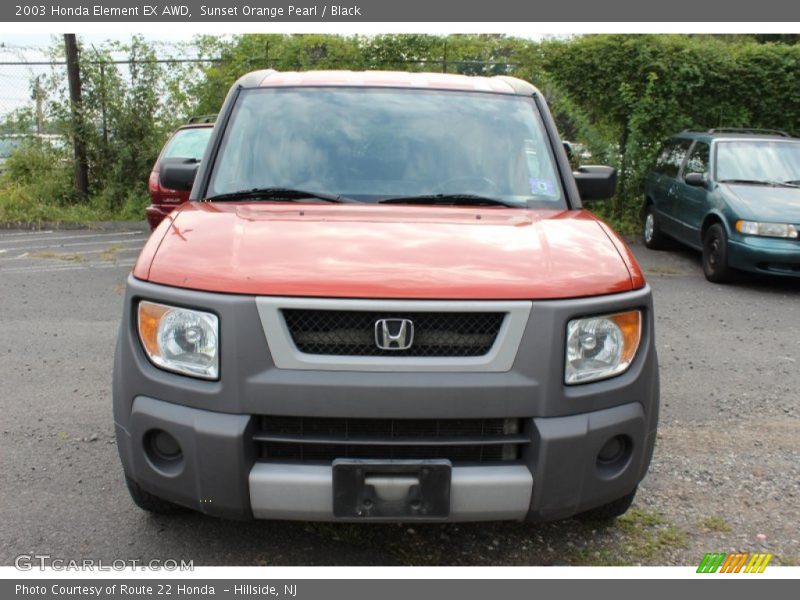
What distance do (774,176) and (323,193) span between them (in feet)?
24.7

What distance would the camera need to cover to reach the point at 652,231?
1115cm

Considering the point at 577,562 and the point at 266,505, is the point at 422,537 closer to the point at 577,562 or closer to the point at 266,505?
the point at 577,562

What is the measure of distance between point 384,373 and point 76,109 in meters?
12.2

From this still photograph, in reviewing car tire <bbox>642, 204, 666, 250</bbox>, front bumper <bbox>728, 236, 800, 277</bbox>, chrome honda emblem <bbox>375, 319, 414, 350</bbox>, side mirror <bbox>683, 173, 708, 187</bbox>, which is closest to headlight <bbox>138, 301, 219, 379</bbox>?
chrome honda emblem <bbox>375, 319, 414, 350</bbox>

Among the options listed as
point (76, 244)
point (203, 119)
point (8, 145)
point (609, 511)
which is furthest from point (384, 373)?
point (8, 145)

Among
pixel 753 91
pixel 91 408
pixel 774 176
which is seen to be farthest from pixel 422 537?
pixel 753 91

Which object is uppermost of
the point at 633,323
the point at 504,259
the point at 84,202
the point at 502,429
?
the point at 504,259

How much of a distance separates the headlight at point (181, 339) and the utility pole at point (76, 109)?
Result: 11589 millimetres

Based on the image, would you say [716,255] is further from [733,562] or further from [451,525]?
[451,525]

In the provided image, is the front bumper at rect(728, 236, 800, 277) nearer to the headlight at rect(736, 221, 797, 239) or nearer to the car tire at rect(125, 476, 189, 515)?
the headlight at rect(736, 221, 797, 239)

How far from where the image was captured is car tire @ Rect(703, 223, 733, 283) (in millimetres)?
8734

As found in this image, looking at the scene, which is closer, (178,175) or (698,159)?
(178,175)

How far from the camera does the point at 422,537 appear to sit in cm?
321

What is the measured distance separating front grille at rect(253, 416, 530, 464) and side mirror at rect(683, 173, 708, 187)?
7.64 m
